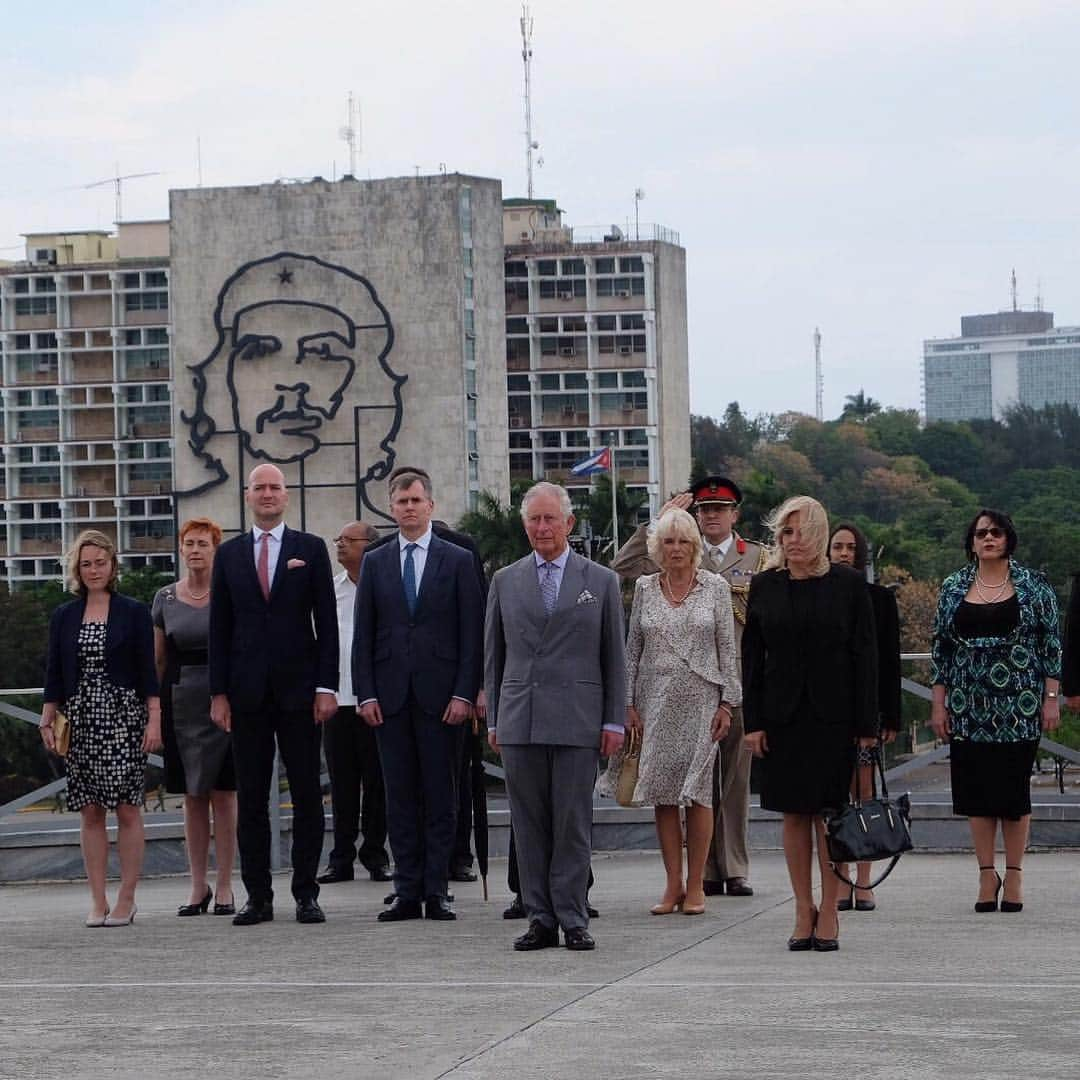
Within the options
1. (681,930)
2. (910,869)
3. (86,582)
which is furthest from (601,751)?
(910,869)

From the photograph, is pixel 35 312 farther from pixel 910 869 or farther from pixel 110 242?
pixel 910 869

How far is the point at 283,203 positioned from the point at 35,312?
3819 centimetres

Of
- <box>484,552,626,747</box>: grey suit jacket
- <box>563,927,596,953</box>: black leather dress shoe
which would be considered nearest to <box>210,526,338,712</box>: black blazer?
<box>484,552,626,747</box>: grey suit jacket

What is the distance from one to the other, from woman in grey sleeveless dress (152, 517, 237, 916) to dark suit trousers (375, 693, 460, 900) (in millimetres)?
1001

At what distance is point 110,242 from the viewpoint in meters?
142

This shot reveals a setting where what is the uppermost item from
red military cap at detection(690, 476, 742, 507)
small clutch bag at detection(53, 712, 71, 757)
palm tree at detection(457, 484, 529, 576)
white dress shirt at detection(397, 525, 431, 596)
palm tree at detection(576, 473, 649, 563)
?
palm tree at detection(576, 473, 649, 563)

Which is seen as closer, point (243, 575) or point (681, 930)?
point (681, 930)

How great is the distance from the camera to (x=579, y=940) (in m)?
8.87

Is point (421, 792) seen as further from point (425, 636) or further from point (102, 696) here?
point (102, 696)

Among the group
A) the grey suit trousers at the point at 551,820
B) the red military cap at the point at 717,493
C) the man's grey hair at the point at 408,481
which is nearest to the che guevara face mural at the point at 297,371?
the red military cap at the point at 717,493

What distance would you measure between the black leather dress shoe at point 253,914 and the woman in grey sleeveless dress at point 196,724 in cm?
55

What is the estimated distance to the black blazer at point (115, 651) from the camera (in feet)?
34.2

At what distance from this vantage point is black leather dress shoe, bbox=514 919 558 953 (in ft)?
29.2

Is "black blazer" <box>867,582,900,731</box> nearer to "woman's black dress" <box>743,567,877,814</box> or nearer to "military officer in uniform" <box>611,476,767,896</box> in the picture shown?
"military officer in uniform" <box>611,476,767,896</box>
